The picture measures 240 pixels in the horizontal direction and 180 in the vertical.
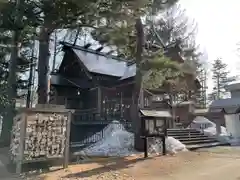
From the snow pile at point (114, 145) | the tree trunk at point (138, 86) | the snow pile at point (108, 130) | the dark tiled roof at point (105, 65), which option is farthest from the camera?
the dark tiled roof at point (105, 65)

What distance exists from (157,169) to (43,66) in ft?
24.0

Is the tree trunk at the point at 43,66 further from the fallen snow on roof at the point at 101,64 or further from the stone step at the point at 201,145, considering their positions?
the stone step at the point at 201,145

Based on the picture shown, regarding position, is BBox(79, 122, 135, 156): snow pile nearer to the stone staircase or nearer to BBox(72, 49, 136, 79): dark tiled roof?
the stone staircase

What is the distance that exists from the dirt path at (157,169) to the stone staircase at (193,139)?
337 centimetres

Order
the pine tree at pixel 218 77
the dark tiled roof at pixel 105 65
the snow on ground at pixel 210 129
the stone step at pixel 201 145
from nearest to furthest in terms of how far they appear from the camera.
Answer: the stone step at pixel 201 145 < the snow on ground at pixel 210 129 < the dark tiled roof at pixel 105 65 < the pine tree at pixel 218 77

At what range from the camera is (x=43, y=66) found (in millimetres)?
12391

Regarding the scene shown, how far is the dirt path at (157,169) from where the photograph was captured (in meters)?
7.01

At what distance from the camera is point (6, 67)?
17.1m

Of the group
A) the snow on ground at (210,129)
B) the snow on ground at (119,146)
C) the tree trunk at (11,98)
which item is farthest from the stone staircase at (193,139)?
the tree trunk at (11,98)

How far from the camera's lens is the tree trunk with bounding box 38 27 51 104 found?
462 inches

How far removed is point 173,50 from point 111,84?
4.97 m

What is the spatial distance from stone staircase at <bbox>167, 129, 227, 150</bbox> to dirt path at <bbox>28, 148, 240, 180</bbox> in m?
3.37

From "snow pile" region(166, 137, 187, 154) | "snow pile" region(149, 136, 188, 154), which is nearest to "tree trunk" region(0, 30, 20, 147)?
"snow pile" region(149, 136, 188, 154)

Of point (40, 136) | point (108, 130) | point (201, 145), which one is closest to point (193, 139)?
point (201, 145)
